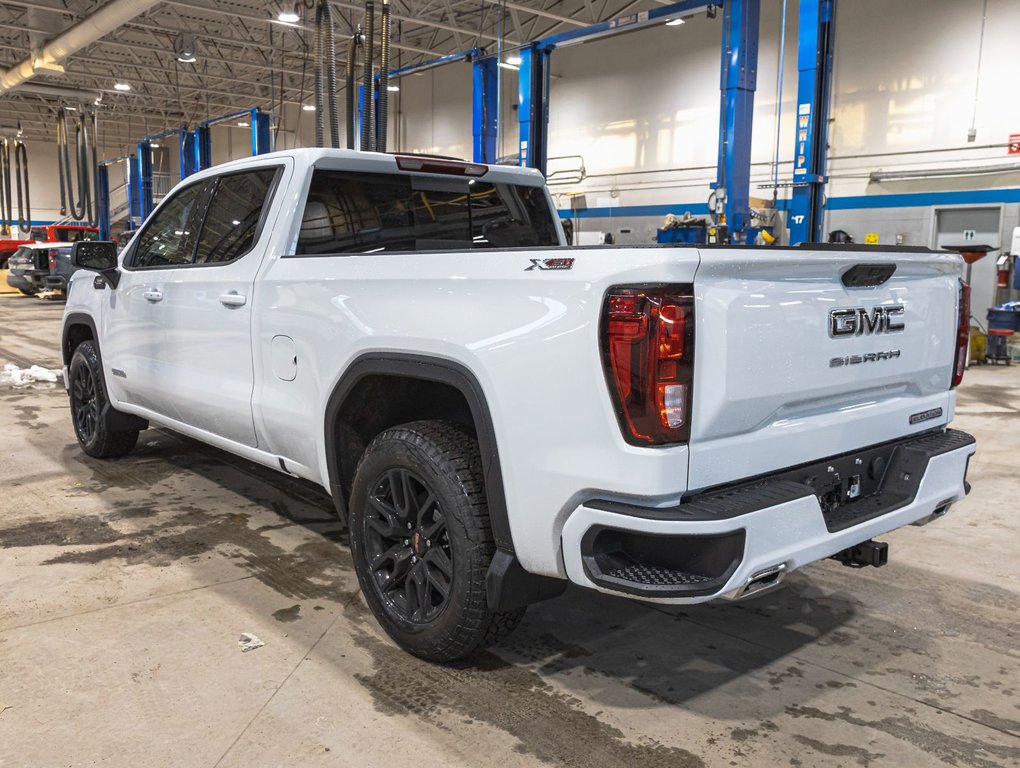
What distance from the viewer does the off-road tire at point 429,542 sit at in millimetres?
2400

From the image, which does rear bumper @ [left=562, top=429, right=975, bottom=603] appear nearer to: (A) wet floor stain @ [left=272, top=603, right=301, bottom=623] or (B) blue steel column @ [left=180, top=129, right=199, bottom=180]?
(A) wet floor stain @ [left=272, top=603, right=301, bottom=623]

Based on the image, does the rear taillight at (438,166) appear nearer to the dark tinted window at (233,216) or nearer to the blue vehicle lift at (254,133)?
the dark tinted window at (233,216)

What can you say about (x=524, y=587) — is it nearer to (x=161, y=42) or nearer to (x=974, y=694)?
(x=974, y=694)

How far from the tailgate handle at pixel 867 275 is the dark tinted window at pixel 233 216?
228 cm

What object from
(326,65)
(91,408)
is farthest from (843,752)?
(326,65)

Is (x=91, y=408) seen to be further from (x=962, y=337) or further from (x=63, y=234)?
(x=63, y=234)

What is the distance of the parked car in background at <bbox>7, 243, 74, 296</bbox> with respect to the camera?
1939 cm

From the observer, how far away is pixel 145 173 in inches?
835

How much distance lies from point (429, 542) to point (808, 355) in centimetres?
123

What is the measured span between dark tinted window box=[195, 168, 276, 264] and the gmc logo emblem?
7.47 feet

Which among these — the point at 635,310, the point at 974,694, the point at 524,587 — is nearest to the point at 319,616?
the point at 524,587

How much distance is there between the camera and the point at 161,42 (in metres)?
22.6

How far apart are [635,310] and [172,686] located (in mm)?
1782

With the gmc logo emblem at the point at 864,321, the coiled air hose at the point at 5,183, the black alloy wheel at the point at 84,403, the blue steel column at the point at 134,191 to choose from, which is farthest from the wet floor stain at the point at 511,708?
the blue steel column at the point at 134,191
